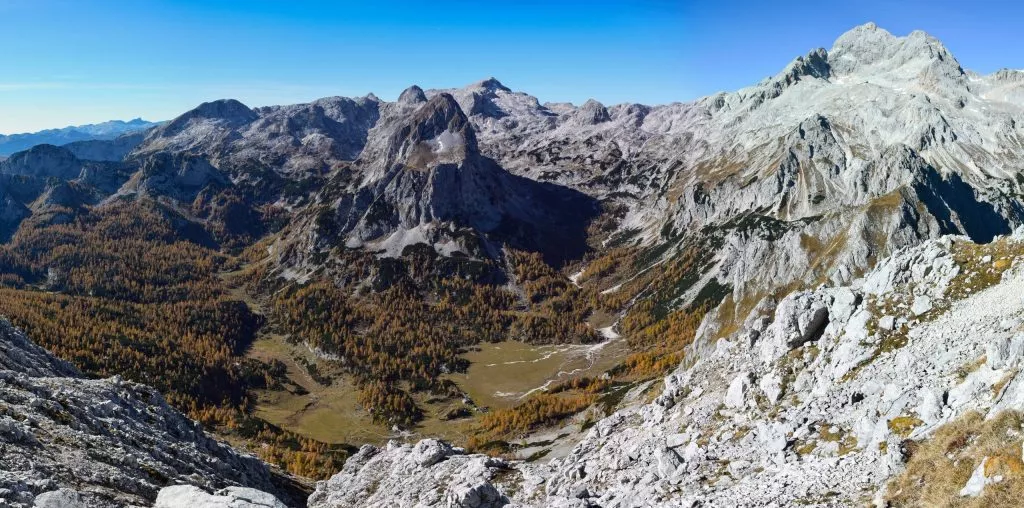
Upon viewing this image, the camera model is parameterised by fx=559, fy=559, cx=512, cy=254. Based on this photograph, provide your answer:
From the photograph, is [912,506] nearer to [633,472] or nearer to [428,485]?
[633,472]

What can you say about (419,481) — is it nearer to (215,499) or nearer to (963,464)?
(215,499)

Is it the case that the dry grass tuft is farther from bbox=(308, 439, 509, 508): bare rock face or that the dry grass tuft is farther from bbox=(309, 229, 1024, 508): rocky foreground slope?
bbox=(308, 439, 509, 508): bare rock face

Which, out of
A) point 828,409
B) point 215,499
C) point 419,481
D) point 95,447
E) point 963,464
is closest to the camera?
point 963,464

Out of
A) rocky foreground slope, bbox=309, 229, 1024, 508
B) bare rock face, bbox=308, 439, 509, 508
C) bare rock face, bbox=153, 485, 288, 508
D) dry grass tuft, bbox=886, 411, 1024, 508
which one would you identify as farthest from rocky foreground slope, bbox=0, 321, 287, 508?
dry grass tuft, bbox=886, 411, 1024, 508

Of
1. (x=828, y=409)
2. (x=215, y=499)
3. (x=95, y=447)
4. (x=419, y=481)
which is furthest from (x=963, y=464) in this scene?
(x=95, y=447)

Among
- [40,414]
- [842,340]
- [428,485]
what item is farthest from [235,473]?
[842,340]

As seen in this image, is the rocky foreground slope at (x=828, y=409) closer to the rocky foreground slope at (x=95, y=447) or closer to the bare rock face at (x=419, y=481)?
the bare rock face at (x=419, y=481)
